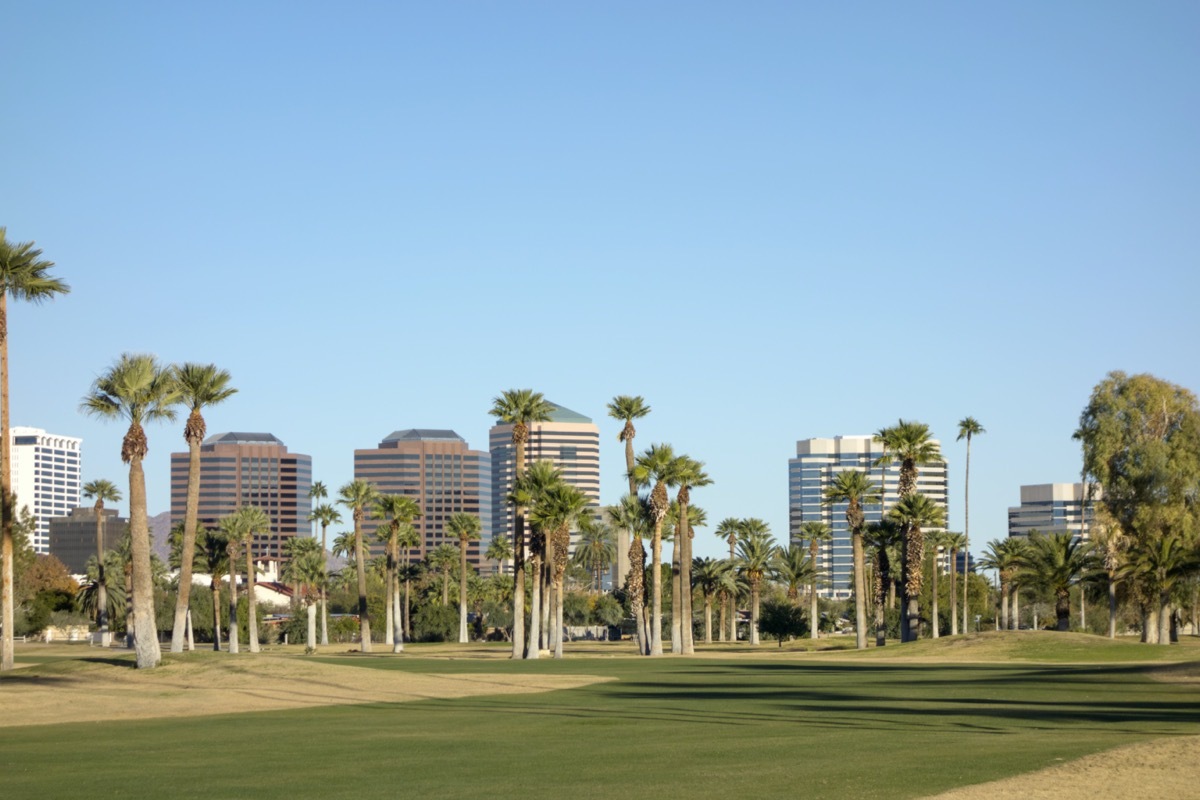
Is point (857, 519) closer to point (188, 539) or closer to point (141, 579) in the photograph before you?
point (188, 539)

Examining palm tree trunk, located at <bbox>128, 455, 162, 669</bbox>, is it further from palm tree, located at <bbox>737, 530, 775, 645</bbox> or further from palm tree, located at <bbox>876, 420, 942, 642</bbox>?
palm tree, located at <bbox>737, 530, 775, 645</bbox>

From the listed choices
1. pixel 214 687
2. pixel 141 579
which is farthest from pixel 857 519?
pixel 214 687

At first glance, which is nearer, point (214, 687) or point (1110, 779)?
point (1110, 779)

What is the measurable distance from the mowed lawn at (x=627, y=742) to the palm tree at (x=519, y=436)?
Result: 3540 cm

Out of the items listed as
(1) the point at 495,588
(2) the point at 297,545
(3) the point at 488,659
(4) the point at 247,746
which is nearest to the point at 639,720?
(4) the point at 247,746

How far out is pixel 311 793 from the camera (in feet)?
70.6

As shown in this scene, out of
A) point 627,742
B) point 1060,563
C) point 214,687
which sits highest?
point 1060,563

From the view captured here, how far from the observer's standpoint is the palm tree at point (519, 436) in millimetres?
84062

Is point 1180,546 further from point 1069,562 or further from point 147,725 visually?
point 147,725

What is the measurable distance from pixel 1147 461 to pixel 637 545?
31662 mm

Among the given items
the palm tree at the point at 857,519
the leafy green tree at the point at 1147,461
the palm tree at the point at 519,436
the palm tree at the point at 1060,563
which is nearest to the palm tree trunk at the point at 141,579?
the palm tree at the point at 519,436

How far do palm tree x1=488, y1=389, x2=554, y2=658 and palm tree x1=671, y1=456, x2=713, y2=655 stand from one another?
987cm

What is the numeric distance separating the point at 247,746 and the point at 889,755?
44.2ft

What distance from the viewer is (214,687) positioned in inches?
1935
